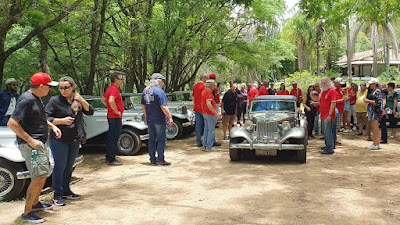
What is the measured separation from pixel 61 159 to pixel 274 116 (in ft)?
17.5

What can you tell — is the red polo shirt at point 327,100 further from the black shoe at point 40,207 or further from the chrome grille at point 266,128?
the black shoe at point 40,207

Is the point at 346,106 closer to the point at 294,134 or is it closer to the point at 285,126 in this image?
the point at 285,126

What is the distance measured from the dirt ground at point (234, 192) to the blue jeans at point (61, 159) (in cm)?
34

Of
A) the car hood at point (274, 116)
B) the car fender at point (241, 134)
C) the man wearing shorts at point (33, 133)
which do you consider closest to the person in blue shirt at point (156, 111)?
the car fender at point (241, 134)

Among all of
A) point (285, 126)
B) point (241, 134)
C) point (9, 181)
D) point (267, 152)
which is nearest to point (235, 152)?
point (241, 134)

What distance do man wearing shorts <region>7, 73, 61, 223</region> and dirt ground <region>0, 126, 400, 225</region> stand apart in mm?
451

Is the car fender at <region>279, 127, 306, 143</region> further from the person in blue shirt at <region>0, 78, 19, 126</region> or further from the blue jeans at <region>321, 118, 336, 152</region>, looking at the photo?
the person in blue shirt at <region>0, 78, 19, 126</region>

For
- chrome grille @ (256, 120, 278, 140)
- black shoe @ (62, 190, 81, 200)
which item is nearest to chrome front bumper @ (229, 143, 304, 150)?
chrome grille @ (256, 120, 278, 140)

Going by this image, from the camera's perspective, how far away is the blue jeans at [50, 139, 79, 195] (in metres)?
5.59

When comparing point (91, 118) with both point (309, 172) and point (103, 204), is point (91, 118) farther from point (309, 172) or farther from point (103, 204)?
point (309, 172)

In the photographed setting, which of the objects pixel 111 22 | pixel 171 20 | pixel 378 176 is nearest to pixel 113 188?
pixel 378 176

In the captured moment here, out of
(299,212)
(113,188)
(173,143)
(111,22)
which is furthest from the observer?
(111,22)

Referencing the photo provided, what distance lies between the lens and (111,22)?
20.8 metres

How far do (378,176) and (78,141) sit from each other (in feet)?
17.7
